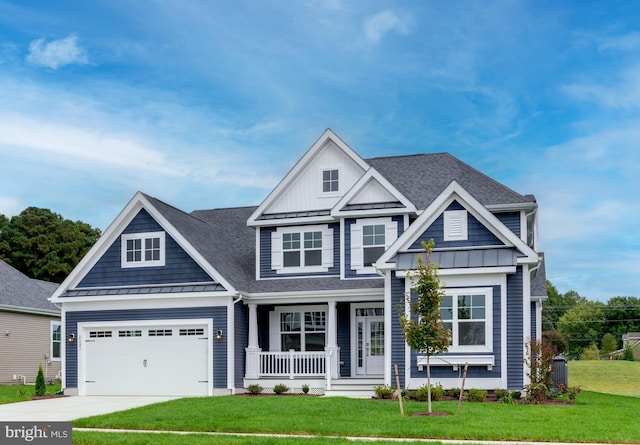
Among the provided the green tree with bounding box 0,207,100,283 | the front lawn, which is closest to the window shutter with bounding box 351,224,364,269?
the front lawn

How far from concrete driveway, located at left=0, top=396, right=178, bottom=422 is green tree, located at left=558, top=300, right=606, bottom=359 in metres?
71.8

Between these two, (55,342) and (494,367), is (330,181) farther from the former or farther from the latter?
(55,342)

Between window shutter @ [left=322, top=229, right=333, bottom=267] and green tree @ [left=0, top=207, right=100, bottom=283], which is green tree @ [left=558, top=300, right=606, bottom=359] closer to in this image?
green tree @ [left=0, top=207, right=100, bottom=283]

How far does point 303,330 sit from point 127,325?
5.83 metres

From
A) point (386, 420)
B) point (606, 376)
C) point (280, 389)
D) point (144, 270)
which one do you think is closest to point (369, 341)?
point (280, 389)

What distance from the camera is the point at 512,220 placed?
24.8 metres

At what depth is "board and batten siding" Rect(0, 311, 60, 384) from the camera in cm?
3400

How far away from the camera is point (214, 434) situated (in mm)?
14859

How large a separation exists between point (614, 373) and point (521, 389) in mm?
29731

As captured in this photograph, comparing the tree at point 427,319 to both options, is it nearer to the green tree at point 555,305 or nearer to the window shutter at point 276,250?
the window shutter at point 276,250

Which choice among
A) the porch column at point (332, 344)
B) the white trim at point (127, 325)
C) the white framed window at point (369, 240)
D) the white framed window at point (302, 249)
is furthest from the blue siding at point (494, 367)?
the white trim at point (127, 325)

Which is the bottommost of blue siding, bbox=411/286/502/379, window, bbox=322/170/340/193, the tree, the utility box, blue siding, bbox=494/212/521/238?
the utility box

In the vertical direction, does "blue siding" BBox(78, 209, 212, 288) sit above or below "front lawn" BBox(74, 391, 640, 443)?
above

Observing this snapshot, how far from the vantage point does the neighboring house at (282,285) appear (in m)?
24.5
